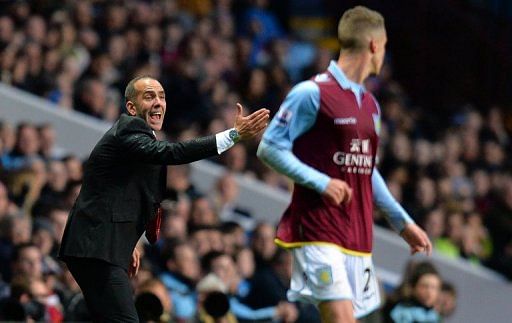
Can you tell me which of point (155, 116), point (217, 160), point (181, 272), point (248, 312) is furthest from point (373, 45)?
point (217, 160)

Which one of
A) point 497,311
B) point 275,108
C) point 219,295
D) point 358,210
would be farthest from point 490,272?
point 358,210

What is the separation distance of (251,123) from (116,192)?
0.73 meters

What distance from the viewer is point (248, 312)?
11109 mm

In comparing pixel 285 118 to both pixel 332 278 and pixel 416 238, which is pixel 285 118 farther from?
pixel 416 238

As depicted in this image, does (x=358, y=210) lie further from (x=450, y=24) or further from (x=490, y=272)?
(x=450, y=24)

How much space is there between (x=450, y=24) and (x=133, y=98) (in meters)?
12.5

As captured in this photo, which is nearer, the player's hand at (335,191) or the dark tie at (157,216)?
the player's hand at (335,191)

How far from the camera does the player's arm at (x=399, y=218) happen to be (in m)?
7.48

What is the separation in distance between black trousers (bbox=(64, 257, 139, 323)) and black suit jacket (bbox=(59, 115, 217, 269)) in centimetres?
6

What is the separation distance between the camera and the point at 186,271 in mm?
10883

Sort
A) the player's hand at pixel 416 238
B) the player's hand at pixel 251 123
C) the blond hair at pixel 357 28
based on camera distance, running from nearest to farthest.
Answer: the player's hand at pixel 251 123 < the blond hair at pixel 357 28 < the player's hand at pixel 416 238

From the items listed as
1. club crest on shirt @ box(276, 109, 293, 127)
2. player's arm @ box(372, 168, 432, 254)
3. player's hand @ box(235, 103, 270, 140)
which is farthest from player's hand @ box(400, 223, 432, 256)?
player's hand @ box(235, 103, 270, 140)

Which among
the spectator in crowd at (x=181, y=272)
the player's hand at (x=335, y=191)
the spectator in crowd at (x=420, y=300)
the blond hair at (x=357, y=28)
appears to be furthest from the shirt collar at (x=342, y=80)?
the spectator in crowd at (x=181, y=272)

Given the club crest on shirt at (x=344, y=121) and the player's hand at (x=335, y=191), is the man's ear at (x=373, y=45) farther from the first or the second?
the player's hand at (x=335, y=191)
